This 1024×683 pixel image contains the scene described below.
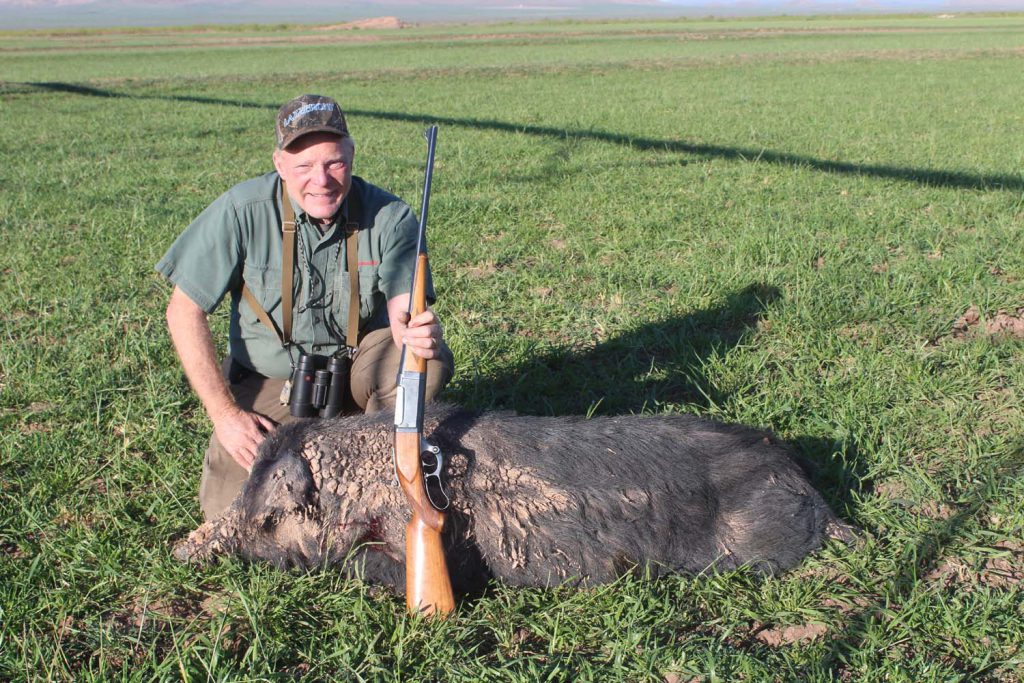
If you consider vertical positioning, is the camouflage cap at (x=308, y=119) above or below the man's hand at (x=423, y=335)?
above

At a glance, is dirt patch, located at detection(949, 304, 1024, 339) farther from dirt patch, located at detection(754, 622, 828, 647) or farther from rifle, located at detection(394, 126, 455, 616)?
rifle, located at detection(394, 126, 455, 616)

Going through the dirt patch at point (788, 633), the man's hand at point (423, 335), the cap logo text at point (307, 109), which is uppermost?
the cap logo text at point (307, 109)

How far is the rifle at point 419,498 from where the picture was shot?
9.04 ft

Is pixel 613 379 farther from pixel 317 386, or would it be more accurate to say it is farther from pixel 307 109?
pixel 307 109

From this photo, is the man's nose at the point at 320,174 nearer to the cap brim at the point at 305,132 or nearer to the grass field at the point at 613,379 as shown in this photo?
the cap brim at the point at 305,132

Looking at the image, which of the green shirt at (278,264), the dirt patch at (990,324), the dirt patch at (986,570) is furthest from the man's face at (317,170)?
the dirt patch at (990,324)

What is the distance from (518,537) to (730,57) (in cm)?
3393

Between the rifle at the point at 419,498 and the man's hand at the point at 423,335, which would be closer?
the rifle at the point at 419,498

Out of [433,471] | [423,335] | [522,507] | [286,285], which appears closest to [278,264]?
[286,285]

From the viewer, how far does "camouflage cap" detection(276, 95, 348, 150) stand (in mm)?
3471

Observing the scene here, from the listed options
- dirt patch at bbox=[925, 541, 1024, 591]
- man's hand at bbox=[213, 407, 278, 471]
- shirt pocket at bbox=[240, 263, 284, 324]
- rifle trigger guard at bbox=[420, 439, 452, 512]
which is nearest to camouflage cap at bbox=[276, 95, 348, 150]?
shirt pocket at bbox=[240, 263, 284, 324]

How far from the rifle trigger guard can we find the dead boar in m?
0.12

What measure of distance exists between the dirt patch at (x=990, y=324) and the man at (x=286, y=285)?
10.9 feet

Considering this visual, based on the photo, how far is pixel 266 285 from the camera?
3844 millimetres
